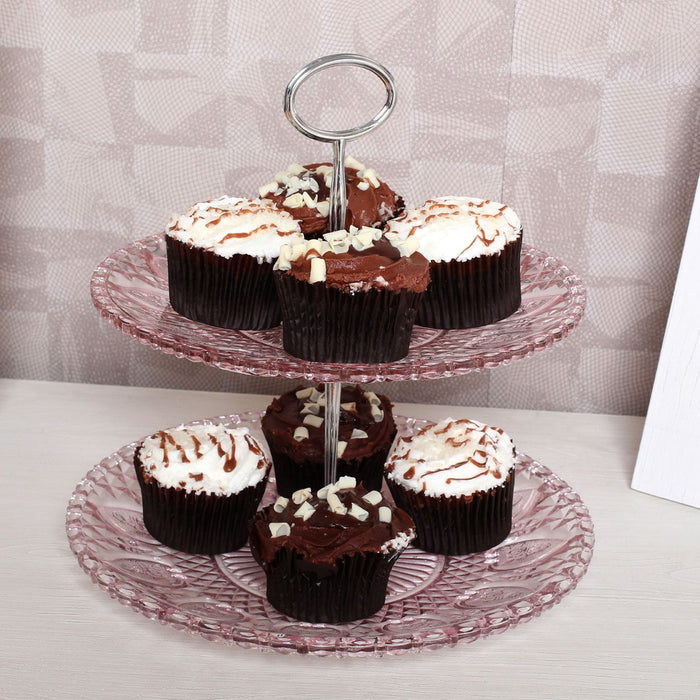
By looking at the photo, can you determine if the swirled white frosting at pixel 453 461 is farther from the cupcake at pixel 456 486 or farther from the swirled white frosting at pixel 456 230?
the swirled white frosting at pixel 456 230

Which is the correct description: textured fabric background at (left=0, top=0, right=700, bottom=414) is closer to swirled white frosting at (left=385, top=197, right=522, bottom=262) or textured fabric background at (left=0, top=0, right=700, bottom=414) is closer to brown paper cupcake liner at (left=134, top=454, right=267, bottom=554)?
swirled white frosting at (left=385, top=197, right=522, bottom=262)

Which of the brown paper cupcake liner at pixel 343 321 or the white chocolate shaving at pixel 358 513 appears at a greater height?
the brown paper cupcake liner at pixel 343 321

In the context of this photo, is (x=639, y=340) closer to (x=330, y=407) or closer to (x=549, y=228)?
(x=549, y=228)

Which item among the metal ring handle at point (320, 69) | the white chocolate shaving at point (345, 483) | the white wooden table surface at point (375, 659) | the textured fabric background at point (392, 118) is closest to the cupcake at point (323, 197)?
the metal ring handle at point (320, 69)

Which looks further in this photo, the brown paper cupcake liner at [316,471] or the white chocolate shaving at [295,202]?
the brown paper cupcake liner at [316,471]

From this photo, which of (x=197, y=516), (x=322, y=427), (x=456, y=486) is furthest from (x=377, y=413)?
(x=197, y=516)

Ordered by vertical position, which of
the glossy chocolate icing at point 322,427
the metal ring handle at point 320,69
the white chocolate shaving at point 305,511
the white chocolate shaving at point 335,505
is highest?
the metal ring handle at point 320,69

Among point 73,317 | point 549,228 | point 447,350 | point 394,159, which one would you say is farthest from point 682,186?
point 73,317
